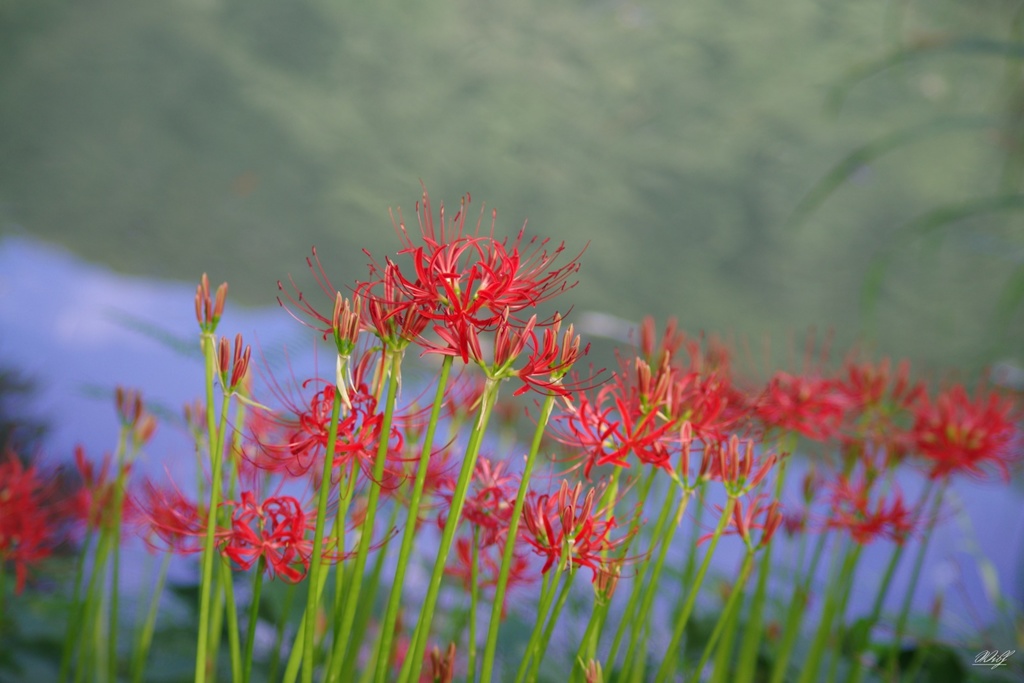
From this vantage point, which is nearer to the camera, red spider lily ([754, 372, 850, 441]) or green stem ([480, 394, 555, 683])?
green stem ([480, 394, 555, 683])

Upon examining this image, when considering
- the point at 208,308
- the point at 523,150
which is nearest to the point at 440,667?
the point at 208,308

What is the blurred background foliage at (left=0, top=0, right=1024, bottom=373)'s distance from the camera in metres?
1.45

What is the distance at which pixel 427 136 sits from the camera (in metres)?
1.50

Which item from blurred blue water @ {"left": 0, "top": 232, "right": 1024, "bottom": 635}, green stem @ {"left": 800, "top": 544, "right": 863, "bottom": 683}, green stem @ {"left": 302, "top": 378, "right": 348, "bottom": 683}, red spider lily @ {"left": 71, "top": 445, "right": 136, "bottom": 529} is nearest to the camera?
green stem @ {"left": 302, "top": 378, "right": 348, "bottom": 683}

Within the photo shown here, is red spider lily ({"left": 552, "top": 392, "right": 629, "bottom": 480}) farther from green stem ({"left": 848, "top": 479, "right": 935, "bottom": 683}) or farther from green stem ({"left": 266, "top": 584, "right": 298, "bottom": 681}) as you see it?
green stem ({"left": 848, "top": 479, "right": 935, "bottom": 683})

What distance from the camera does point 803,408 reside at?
43cm

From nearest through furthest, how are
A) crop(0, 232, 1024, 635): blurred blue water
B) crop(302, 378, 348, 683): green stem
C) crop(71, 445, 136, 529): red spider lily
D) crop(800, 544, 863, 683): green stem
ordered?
crop(302, 378, 348, 683): green stem, crop(71, 445, 136, 529): red spider lily, crop(800, 544, 863, 683): green stem, crop(0, 232, 1024, 635): blurred blue water

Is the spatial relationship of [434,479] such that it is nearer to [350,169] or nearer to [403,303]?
[403,303]

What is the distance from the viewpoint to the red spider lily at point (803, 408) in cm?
42

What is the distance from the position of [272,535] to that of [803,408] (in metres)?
0.27

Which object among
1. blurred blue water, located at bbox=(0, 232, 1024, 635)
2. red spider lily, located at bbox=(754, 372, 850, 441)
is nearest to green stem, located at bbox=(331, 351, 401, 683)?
red spider lily, located at bbox=(754, 372, 850, 441)

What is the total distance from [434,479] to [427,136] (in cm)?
122

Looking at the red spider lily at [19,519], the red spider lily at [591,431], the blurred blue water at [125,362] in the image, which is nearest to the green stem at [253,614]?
the red spider lily at [591,431]

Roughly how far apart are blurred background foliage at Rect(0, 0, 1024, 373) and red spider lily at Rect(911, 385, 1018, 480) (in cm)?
99
